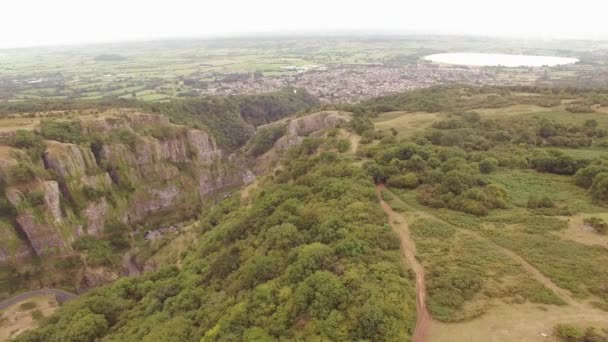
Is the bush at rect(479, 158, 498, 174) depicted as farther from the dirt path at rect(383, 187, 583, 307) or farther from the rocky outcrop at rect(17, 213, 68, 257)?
the rocky outcrop at rect(17, 213, 68, 257)

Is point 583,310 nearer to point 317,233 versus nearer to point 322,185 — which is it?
point 317,233

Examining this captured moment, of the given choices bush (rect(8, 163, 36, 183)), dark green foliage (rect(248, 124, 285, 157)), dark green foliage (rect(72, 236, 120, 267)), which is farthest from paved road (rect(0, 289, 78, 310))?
dark green foliage (rect(248, 124, 285, 157))

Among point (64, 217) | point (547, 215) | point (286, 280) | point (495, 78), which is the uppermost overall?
point (495, 78)

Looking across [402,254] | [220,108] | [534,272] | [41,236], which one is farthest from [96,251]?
[220,108]

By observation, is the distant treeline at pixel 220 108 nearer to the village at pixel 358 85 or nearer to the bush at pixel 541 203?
the village at pixel 358 85

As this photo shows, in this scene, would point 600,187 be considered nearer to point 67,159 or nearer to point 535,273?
point 535,273

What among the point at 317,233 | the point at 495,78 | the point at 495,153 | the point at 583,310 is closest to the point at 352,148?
the point at 495,153

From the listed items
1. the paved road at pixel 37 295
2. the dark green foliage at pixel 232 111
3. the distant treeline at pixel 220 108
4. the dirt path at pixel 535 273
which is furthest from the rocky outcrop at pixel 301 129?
the paved road at pixel 37 295
